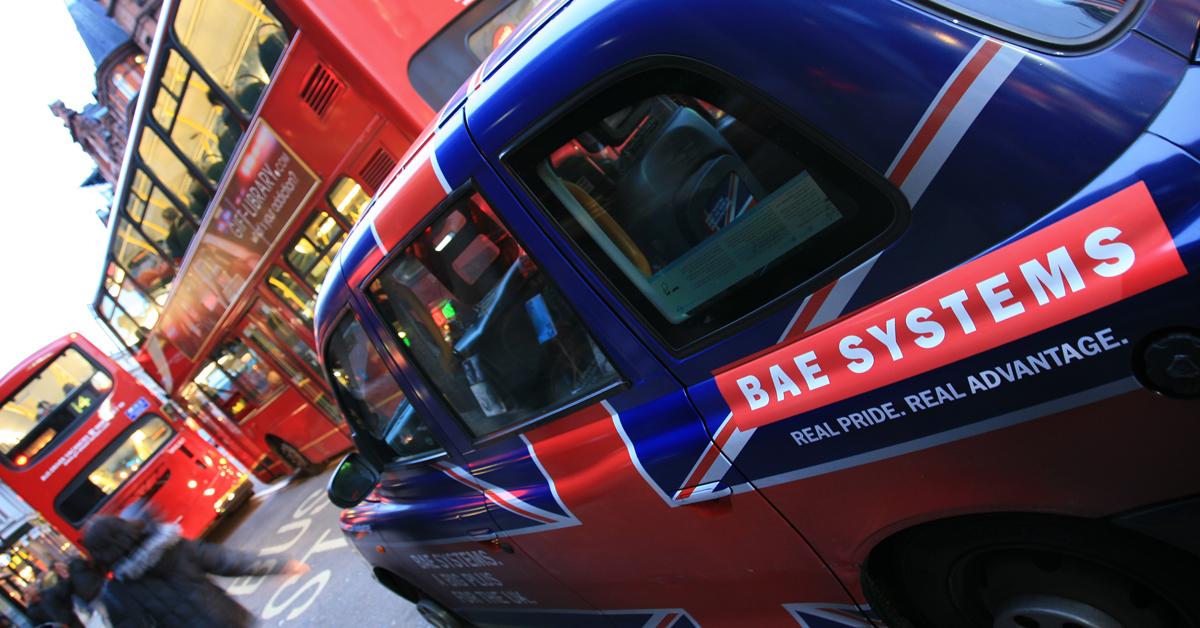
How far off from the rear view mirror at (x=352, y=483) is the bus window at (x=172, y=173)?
4433mm

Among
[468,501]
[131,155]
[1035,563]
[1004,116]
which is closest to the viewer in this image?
[1004,116]

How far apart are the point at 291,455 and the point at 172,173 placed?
6.11 m

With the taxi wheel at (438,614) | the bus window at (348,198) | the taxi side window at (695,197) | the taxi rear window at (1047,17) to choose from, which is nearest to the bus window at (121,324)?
the bus window at (348,198)

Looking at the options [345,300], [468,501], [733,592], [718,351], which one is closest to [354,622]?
[468,501]

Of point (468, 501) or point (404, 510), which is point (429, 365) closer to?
point (468, 501)

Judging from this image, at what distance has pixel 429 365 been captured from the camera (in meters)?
2.40

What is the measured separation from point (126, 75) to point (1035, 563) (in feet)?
119

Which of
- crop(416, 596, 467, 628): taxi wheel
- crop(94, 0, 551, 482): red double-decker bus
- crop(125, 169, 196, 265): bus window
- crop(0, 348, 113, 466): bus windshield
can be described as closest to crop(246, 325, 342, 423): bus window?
crop(94, 0, 551, 482): red double-decker bus

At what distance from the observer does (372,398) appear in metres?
2.89

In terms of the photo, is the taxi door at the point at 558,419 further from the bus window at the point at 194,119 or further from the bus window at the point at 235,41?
the bus window at the point at 194,119

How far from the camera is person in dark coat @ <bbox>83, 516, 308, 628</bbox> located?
3.44 meters

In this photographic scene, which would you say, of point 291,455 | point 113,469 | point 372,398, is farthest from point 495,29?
point 291,455

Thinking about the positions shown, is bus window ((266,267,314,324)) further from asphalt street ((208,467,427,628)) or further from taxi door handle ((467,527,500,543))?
taxi door handle ((467,527,500,543))

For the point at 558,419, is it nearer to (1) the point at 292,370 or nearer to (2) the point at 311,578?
(2) the point at 311,578
